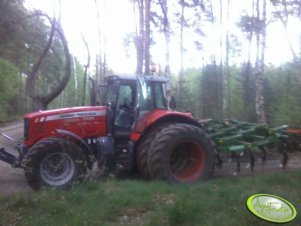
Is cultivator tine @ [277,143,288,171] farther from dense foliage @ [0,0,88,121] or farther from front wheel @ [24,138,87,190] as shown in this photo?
dense foliage @ [0,0,88,121]

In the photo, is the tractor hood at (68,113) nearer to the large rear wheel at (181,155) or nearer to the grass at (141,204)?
the large rear wheel at (181,155)

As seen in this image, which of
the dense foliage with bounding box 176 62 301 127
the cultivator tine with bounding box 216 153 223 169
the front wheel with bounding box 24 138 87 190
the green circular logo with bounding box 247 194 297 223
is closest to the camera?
the green circular logo with bounding box 247 194 297 223

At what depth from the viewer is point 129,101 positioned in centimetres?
1024

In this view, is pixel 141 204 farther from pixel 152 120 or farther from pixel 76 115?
pixel 76 115

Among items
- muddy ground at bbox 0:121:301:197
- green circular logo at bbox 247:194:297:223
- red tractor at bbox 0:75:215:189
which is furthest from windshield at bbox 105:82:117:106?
green circular logo at bbox 247:194:297:223

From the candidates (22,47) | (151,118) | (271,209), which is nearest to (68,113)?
(151,118)

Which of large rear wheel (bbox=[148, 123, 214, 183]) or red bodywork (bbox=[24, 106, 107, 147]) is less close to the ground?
red bodywork (bbox=[24, 106, 107, 147])

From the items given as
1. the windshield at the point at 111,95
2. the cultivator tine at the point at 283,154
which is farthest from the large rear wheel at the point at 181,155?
the cultivator tine at the point at 283,154

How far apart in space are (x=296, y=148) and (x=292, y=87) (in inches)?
373

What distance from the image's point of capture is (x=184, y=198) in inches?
291

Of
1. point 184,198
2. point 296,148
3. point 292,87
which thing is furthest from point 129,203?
point 292,87

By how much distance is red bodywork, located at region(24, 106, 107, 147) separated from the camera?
965cm

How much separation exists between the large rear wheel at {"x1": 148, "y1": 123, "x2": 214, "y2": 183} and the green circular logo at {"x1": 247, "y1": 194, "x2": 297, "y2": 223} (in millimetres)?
3623

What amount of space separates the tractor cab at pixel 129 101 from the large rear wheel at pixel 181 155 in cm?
86
